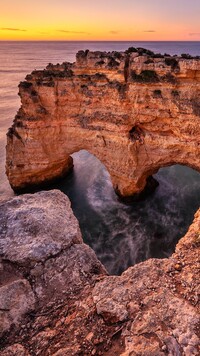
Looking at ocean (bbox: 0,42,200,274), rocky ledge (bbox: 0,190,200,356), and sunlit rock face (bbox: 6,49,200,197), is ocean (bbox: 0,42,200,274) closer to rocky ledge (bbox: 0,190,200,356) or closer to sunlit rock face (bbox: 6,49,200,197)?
sunlit rock face (bbox: 6,49,200,197)

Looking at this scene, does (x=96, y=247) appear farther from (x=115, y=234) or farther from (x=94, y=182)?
(x=94, y=182)

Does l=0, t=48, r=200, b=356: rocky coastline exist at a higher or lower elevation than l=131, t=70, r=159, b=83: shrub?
lower

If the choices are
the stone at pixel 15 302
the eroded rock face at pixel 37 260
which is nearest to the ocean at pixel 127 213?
the eroded rock face at pixel 37 260

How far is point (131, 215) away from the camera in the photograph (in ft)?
65.0

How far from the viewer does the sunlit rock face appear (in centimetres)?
1645

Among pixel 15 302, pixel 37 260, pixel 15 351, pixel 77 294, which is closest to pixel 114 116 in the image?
pixel 37 260

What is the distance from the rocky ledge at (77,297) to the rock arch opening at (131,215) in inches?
445

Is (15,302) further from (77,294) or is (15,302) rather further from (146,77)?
(146,77)

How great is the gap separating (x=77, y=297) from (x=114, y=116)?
15.3 metres

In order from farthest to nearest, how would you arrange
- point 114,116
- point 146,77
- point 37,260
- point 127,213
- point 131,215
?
point 127,213
point 131,215
point 114,116
point 146,77
point 37,260

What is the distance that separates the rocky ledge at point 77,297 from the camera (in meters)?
3.71

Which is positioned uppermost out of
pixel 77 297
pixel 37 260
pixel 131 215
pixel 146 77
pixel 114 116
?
pixel 146 77

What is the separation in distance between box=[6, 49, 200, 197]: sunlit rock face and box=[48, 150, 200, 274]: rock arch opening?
1793 millimetres

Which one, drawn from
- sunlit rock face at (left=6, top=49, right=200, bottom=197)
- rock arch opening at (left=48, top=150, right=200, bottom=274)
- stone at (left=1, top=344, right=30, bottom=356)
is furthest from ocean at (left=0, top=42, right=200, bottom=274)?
stone at (left=1, top=344, right=30, bottom=356)
